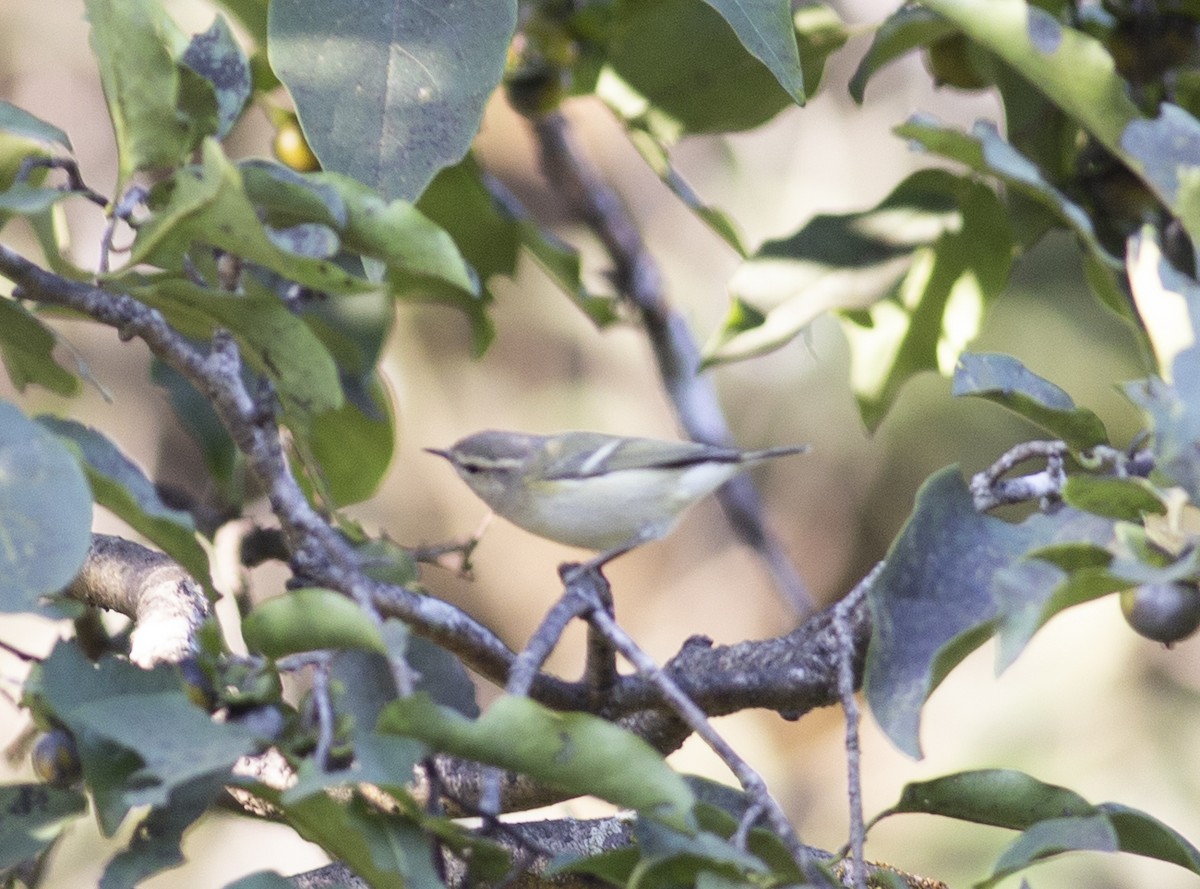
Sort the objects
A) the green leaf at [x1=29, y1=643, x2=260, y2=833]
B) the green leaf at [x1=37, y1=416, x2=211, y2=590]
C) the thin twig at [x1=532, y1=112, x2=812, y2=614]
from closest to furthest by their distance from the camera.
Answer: the green leaf at [x1=29, y1=643, x2=260, y2=833] → the green leaf at [x1=37, y1=416, x2=211, y2=590] → the thin twig at [x1=532, y1=112, x2=812, y2=614]

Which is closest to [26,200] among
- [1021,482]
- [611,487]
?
[1021,482]

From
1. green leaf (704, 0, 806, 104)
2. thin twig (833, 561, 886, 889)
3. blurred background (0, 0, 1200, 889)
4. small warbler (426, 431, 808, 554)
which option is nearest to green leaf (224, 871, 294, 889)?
thin twig (833, 561, 886, 889)

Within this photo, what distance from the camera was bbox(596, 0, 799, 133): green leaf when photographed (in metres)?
1.53

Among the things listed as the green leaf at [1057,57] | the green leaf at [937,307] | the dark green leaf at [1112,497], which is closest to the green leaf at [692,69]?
the green leaf at [937,307]

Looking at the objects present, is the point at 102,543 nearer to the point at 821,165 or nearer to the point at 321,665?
the point at 321,665

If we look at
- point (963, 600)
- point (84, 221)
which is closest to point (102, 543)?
point (963, 600)

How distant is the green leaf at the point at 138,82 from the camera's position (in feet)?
2.71

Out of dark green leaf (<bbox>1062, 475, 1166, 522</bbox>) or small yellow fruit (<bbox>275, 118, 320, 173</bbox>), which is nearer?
dark green leaf (<bbox>1062, 475, 1166, 522</bbox>)

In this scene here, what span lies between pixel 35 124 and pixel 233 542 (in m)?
0.68

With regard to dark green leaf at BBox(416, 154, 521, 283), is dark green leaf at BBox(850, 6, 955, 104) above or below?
above

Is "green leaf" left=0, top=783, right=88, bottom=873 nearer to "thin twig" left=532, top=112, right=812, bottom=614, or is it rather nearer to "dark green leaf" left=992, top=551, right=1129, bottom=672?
"dark green leaf" left=992, top=551, right=1129, bottom=672

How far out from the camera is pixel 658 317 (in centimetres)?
216

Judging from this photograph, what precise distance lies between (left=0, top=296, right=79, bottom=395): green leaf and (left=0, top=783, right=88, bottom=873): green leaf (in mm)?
435

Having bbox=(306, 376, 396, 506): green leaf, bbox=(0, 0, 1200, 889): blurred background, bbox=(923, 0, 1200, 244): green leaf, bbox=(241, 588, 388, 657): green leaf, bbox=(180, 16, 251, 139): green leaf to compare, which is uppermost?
bbox=(923, 0, 1200, 244): green leaf
